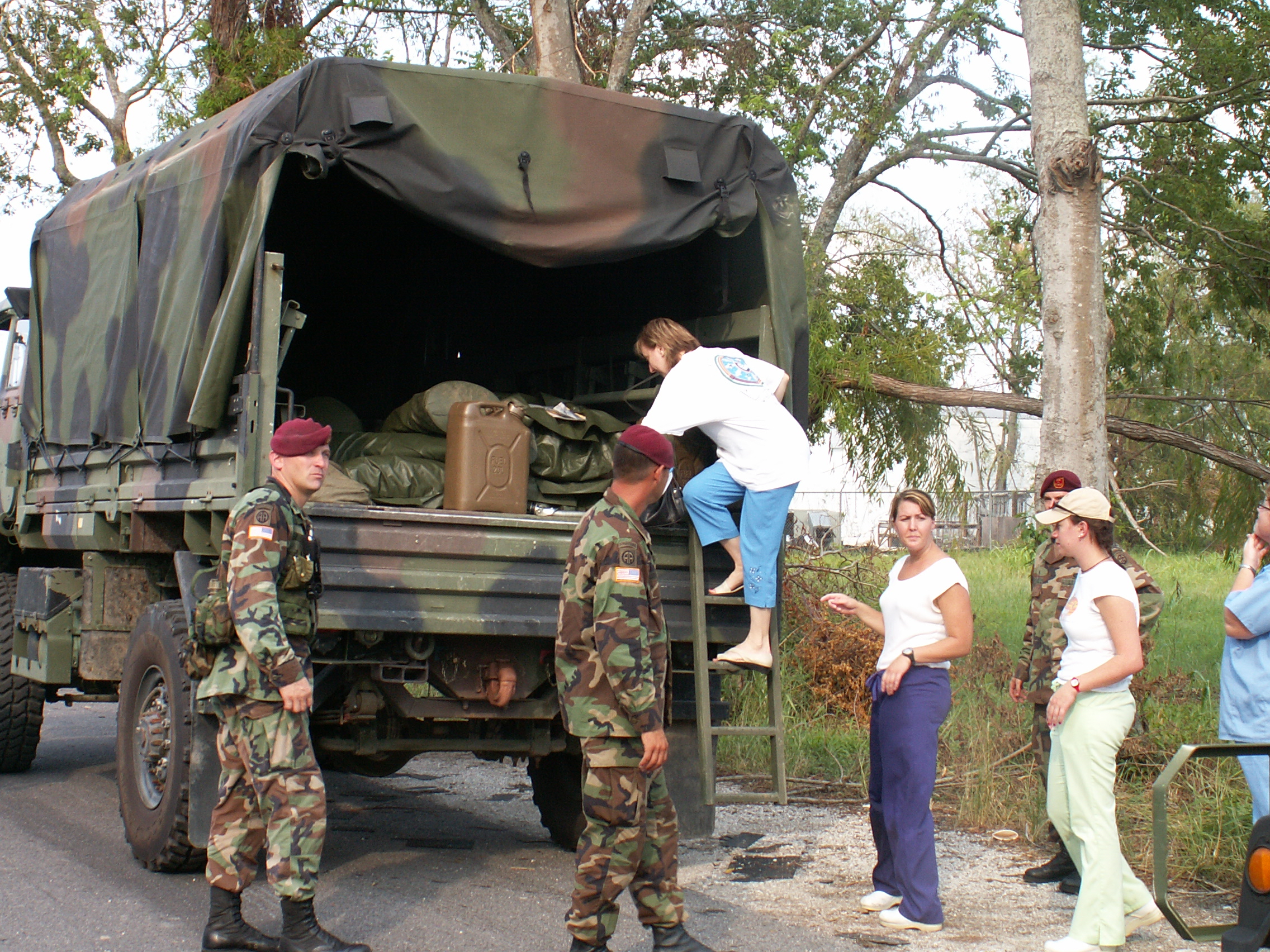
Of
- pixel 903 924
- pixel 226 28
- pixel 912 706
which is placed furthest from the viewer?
pixel 226 28

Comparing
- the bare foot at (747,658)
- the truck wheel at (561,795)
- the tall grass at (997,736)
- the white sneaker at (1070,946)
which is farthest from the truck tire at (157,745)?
the tall grass at (997,736)

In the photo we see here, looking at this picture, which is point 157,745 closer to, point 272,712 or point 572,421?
point 272,712

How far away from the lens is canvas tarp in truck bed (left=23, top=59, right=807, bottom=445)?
4844 millimetres

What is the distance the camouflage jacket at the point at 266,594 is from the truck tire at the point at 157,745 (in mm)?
775

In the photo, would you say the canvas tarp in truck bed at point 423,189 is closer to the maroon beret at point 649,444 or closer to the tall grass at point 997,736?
the maroon beret at point 649,444

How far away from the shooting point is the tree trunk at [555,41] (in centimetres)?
1071

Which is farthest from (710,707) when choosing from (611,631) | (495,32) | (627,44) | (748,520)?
(495,32)

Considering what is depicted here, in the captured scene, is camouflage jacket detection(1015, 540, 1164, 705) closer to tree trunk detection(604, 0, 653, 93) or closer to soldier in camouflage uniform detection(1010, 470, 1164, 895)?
soldier in camouflage uniform detection(1010, 470, 1164, 895)

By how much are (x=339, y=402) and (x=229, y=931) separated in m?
3.21

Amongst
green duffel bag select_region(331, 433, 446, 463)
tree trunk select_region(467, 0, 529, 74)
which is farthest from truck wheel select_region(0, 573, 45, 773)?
tree trunk select_region(467, 0, 529, 74)

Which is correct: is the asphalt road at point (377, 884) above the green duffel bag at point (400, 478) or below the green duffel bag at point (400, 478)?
below

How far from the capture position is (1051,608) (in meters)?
5.27

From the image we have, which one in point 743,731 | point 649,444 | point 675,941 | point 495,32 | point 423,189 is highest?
point 495,32

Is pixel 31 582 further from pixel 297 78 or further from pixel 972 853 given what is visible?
pixel 972 853
